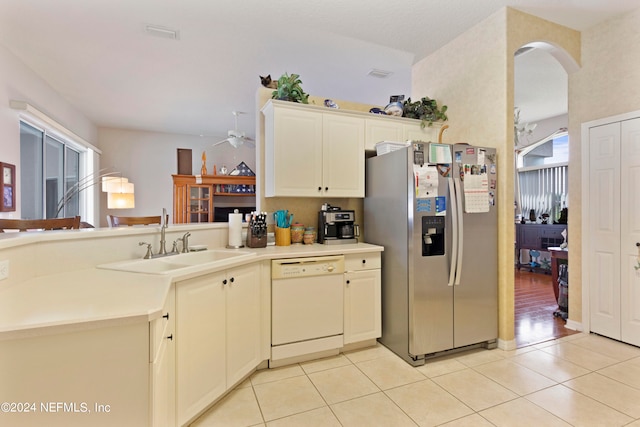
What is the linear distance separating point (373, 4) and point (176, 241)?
2488 mm

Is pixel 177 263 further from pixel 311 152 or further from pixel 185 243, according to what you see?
pixel 311 152

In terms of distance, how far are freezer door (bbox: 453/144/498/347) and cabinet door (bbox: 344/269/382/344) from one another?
64 centimetres

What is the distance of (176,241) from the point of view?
2.29 m

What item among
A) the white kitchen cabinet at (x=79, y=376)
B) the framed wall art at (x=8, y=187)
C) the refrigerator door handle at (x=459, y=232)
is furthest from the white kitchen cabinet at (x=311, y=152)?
the framed wall art at (x=8, y=187)

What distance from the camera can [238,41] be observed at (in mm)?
3209

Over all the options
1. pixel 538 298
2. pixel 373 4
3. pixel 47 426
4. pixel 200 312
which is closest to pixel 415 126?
pixel 373 4

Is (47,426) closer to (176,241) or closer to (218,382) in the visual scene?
(218,382)

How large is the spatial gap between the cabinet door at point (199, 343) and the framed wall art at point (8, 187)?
9.95 ft

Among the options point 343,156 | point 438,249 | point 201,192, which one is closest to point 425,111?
point 343,156

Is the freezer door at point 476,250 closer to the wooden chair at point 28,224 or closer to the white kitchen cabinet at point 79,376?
the white kitchen cabinet at point 79,376

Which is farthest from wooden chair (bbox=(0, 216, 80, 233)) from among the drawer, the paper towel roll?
the drawer

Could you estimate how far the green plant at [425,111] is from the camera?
131 inches

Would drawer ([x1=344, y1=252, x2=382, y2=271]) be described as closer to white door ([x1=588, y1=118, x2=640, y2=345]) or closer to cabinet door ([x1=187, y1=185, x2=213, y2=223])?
white door ([x1=588, y1=118, x2=640, y2=345])

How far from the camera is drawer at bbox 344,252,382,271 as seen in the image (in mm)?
2650
